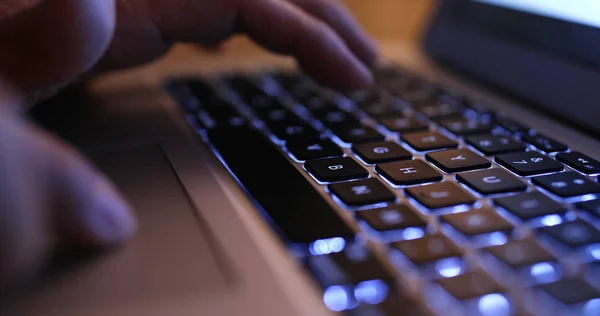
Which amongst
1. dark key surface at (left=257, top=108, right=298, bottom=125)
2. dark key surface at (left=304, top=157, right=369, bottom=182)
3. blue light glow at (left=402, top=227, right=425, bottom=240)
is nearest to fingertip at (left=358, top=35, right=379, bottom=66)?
dark key surface at (left=257, top=108, right=298, bottom=125)

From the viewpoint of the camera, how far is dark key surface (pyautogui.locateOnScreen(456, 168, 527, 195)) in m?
0.34

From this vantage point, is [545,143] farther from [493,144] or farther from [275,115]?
[275,115]

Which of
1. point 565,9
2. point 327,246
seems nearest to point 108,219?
point 327,246

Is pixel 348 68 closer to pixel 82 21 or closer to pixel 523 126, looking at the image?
pixel 523 126

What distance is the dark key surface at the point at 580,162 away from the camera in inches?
15.1

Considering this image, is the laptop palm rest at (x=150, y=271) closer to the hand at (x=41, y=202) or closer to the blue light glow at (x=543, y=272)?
the hand at (x=41, y=202)

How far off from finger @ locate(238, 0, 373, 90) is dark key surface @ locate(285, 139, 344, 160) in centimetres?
11

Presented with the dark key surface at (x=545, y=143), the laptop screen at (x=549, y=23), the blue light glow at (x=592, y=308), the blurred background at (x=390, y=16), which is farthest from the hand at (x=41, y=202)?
the blurred background at (x=390, y=16)

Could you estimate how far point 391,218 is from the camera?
0.98 ft

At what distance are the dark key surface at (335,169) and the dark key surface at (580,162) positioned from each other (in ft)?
0.49

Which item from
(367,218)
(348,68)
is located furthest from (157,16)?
(367,218)

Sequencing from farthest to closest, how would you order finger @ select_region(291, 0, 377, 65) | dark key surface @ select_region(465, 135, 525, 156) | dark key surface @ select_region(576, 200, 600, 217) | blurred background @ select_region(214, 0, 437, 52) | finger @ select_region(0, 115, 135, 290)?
blurred background @ select_region(214, 0, 437, 52), finger @ select_region(291, 0, 377, 65), dark key surface @ select_region(465, 135, 525, 156), dark key surface @ select_region(576, 200, 600, 217), finger @ select_region(0, 115, 135, 290)

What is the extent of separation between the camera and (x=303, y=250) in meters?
0.28

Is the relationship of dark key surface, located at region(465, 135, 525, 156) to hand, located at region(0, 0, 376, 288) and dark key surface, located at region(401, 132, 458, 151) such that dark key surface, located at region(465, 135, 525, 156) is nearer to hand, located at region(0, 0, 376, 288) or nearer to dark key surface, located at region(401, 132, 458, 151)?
dark key surface, located at region(401, 132, 458, 151)
